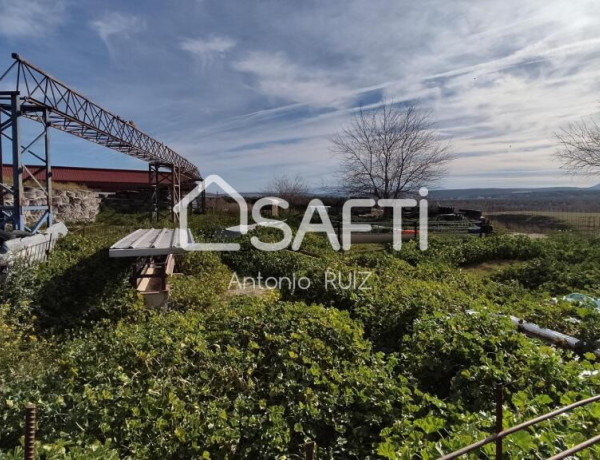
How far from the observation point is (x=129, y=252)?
5441 mm

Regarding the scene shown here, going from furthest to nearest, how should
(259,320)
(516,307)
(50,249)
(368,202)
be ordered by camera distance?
(368,202)
(50,249)
(516,307)
(259,320)

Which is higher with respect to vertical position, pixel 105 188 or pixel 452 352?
pixel 105 188

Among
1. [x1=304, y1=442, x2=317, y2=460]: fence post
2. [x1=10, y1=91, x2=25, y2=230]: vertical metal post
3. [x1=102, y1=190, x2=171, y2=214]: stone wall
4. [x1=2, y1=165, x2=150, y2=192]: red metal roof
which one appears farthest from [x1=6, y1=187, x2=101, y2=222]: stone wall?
[x1=304, y1=442, x2=317, y2=460]: fence post

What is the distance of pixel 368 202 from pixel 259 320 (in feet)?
49.0

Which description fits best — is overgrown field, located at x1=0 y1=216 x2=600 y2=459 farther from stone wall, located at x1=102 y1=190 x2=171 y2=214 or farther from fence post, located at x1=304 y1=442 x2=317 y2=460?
stone wall, located at x1=102 y1=190 x2=171 y2=214

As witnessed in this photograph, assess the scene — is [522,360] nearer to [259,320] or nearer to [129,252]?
[259,320]

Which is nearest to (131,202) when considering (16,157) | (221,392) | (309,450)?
(16,157)

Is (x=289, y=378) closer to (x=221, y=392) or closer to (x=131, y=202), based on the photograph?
(x=221, y=392)

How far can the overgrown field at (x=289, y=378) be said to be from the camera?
7.69 feet

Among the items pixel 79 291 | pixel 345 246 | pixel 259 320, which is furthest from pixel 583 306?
pixel 345 246

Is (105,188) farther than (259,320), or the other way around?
(105,188)

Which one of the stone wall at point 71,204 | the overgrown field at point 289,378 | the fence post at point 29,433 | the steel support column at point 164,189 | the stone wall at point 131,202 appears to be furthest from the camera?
the stone wall at point 131,202

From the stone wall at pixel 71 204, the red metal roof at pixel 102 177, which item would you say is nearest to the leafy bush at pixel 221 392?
the stone wall at pixel 71 204

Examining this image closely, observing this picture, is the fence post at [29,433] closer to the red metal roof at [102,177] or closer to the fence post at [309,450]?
the fence post at [309,450]
